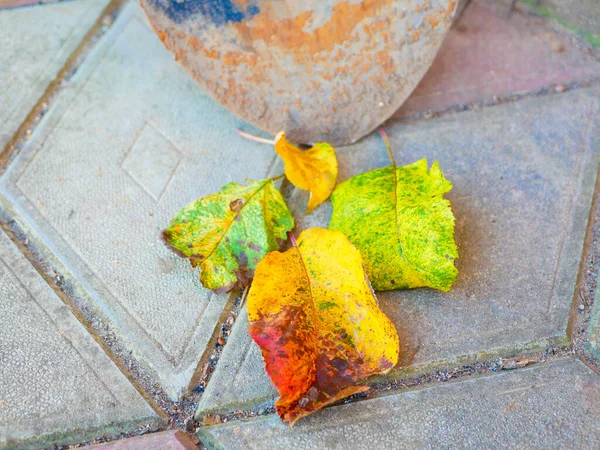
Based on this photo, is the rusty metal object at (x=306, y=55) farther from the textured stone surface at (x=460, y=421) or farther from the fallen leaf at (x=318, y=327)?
the textured stone surface at (x=460, y=421)

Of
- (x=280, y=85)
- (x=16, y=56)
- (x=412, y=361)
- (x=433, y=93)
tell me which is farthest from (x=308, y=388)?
(x=16, y=56)

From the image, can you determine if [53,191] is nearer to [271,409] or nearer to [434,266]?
[271,409]

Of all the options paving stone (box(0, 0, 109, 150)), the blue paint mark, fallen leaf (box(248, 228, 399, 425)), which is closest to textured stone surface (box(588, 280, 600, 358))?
fallen leaf (box(248, 228, 399, 425))

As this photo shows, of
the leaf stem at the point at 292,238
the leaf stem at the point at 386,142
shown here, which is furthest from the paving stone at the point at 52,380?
the leaf stem at the point at 386,142

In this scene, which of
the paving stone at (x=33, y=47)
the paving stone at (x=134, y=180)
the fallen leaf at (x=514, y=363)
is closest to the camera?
the fallen leaf at (x=514, y=363)

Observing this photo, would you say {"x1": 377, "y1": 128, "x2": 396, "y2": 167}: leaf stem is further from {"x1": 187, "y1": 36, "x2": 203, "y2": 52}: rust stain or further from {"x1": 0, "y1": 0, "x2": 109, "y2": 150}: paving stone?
{"x1": 0, "y1": 0, "x2": 109, "y2": 150}: paving stone

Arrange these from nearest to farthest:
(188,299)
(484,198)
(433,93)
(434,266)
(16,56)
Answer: (434,266) → (188,299) → (484,198) → (433,93) → (16,56)

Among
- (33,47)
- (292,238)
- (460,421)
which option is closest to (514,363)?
(460,421)
